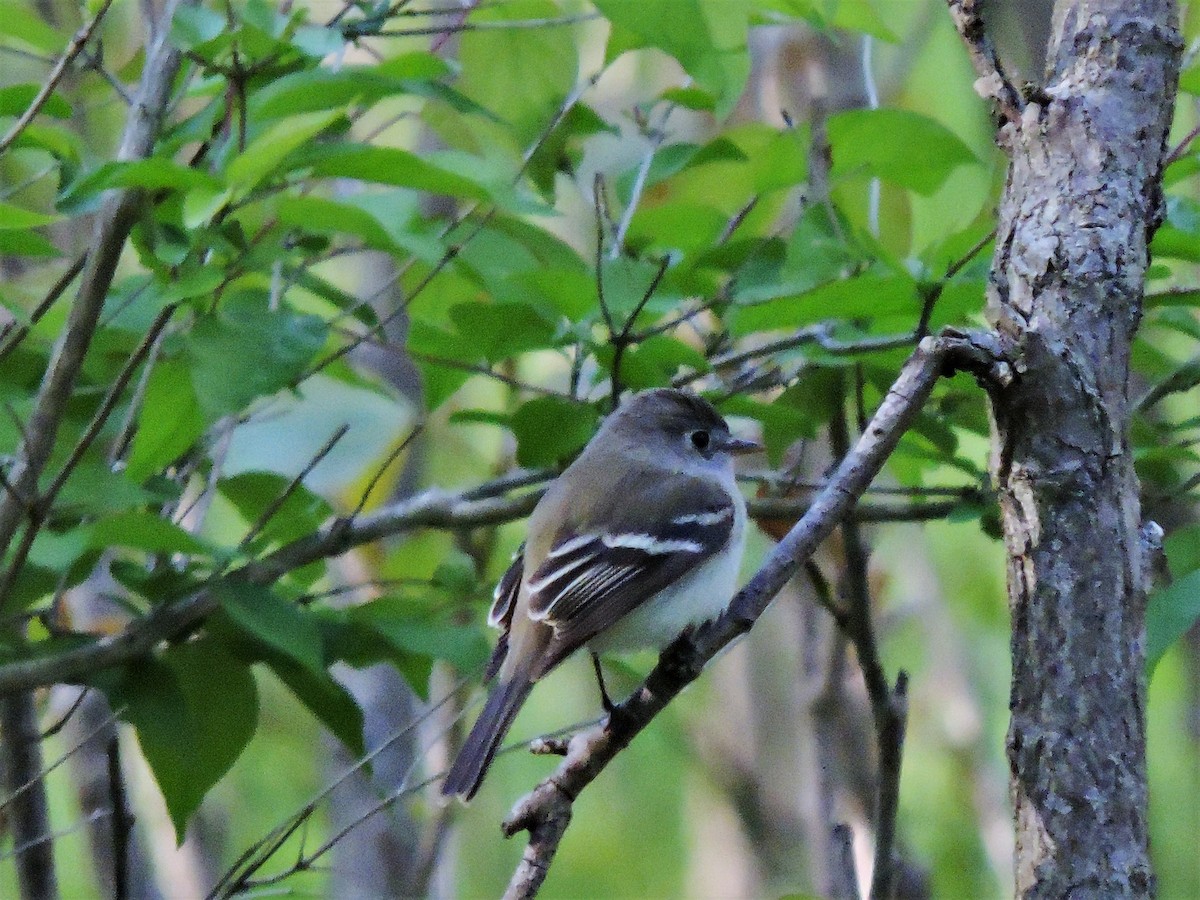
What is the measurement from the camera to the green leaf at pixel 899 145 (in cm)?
271

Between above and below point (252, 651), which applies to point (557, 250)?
above

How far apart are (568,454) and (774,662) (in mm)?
2970

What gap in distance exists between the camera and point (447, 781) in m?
2.68

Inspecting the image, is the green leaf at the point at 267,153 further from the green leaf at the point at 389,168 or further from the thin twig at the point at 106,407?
the thin twig at the point at 106,407

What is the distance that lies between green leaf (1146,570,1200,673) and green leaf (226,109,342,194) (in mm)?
1392

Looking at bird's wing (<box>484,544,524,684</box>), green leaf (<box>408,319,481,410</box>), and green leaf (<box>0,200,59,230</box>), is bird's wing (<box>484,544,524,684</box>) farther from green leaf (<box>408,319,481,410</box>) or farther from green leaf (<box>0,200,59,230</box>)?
green leaf (<box>0,200,59,230</box>)

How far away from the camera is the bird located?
3.18 meters

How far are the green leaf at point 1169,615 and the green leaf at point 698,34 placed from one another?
4.04ft

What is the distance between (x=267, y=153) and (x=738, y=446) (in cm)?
227

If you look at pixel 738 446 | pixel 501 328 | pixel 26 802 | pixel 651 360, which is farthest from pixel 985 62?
pixel 26 802

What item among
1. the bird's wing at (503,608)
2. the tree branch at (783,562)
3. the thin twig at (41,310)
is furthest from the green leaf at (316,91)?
the bird's wing at (503,608)

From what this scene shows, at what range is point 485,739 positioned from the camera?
274 centimetres

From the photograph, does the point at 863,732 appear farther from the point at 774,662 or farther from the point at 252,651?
the point at 252,651

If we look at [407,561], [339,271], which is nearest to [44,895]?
[407,561]
